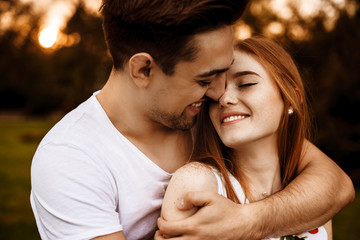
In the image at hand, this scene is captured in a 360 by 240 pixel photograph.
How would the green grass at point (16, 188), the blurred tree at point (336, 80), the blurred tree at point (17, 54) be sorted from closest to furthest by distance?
the green grass at point (16, 188) → the blurred tree at point (336, 80) → the blurred tree at point (17, 54)

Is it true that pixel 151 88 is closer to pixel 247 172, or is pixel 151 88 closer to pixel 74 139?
pixel 74 139

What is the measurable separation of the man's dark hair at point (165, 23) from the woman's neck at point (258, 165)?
2.48 feet

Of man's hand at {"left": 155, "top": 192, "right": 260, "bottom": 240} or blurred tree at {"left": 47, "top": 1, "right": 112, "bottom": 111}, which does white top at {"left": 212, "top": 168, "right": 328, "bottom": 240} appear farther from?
blurred tree at {"left": 47, "top": 1, "right": 112, "bottom": 111}

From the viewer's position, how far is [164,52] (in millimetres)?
A: 2254

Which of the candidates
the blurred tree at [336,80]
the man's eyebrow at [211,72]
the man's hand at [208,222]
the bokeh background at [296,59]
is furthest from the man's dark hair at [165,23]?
the blurred tree at [336,80]

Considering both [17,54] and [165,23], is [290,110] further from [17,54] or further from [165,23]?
[17,54]

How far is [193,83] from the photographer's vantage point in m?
2.27

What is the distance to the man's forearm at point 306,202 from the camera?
210 centimetres

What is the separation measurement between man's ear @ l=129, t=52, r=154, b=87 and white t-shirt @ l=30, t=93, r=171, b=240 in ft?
1.03

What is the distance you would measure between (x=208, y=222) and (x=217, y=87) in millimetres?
834

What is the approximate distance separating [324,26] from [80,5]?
6426mm

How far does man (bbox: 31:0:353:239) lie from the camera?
6.36 feet

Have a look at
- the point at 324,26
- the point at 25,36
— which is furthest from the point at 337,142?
the point at 25,36

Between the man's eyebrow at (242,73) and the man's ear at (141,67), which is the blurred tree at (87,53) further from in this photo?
the man's eyebrow at (242,73)
